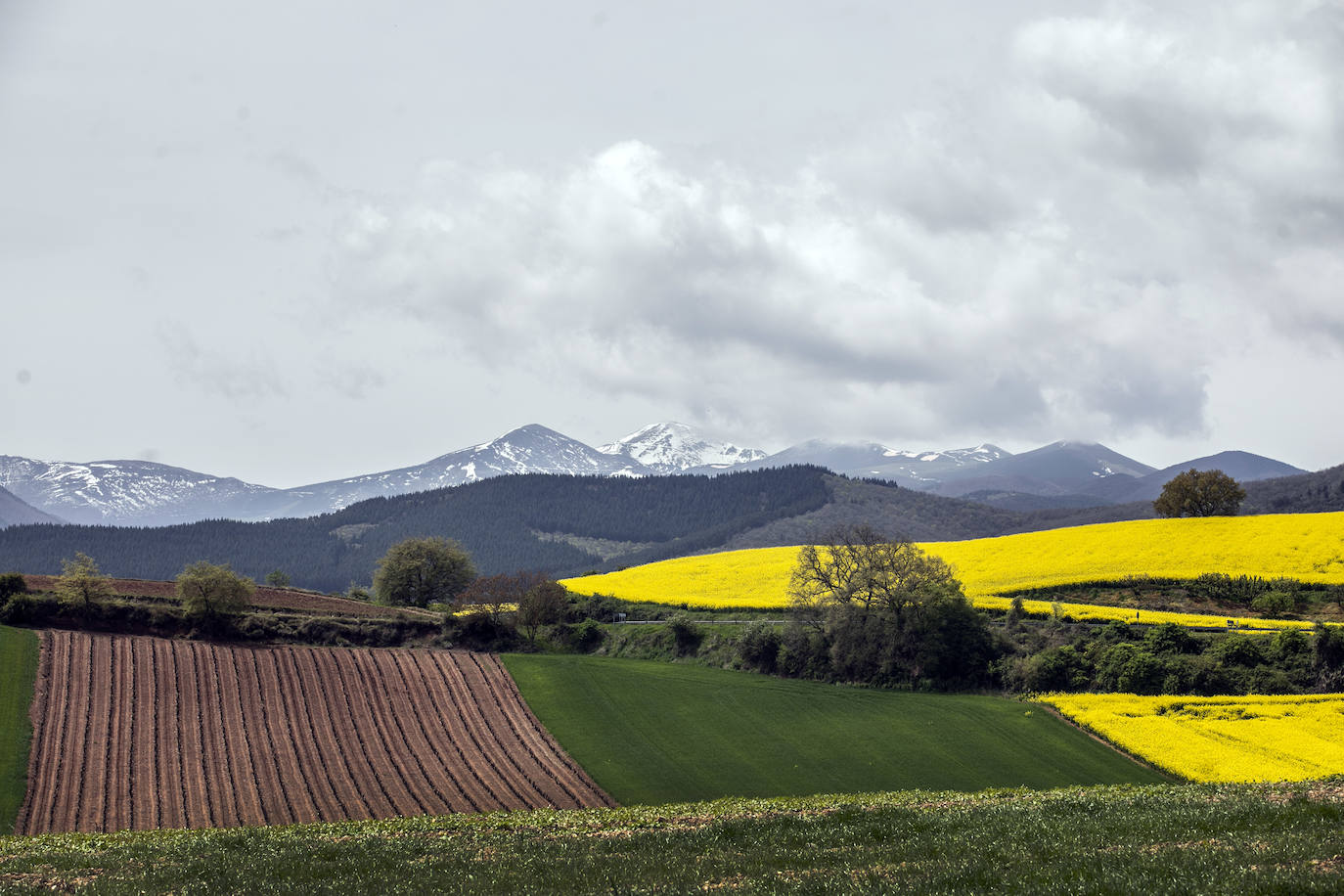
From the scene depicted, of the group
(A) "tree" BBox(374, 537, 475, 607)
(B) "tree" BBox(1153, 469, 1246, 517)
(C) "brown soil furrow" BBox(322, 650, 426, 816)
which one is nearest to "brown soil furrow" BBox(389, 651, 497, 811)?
(C) "brown soil furrow" BBox(322, 650, 426, 816)

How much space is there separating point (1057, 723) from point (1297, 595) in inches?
1156

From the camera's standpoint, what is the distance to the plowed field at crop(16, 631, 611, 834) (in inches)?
1524

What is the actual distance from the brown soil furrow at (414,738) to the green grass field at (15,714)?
15951 mm

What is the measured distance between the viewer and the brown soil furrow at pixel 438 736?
41.6 meters

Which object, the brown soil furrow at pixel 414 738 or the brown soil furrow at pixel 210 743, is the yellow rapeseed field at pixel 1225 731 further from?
the brown soil furrow at pixel 210 743

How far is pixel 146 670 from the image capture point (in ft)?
171

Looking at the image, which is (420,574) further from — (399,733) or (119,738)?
(119,738)

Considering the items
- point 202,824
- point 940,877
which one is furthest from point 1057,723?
point 202,824

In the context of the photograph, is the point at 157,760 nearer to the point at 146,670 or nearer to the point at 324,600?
the point at 146,670

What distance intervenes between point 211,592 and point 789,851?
2069 inches

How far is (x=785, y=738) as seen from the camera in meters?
50.5

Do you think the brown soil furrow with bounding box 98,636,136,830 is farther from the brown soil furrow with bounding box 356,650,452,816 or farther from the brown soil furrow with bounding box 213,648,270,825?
the brown soil furrow with bounding box 356,650,452,816

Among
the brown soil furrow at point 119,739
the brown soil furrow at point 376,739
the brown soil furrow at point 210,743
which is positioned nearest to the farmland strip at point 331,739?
the brown soil furrow at point 376,739

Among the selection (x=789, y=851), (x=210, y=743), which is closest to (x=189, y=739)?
(x=210, y=743)
